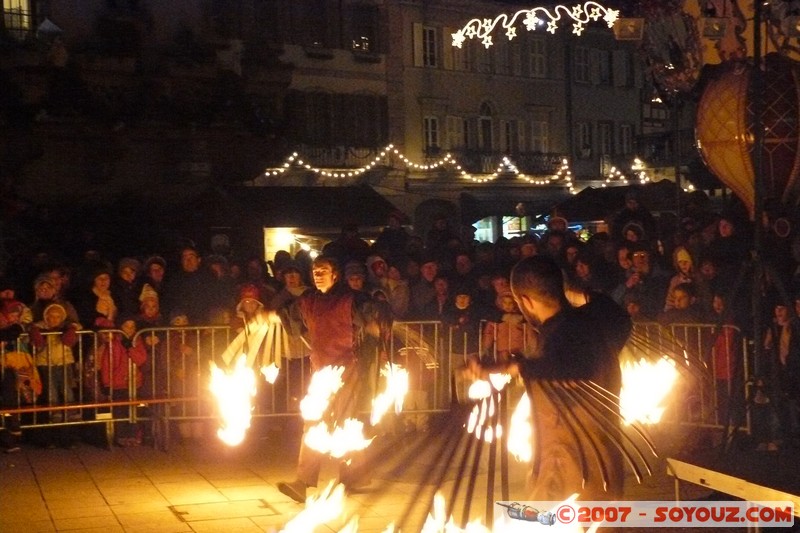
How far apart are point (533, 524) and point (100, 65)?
25.7m

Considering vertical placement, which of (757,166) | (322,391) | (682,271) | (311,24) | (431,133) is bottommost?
(322,391)

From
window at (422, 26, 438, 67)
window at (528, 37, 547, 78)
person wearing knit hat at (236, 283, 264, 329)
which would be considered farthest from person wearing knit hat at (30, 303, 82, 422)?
window at (528, 37, 547, 78)

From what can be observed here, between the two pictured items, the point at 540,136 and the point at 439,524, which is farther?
the point at 540,136

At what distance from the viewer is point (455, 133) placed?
41.3 m

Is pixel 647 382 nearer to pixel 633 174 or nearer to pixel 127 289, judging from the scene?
pixel 127 289

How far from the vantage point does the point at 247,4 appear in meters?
34.6

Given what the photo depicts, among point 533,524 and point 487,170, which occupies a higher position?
point 487,170

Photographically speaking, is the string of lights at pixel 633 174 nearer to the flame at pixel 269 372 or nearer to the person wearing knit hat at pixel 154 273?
the person wearing knit hat at pixel 154 273

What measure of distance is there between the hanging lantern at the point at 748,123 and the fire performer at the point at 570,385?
4561 millimetres

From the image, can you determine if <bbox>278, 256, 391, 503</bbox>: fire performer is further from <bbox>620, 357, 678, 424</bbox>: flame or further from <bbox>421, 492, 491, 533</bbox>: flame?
<bbox>421, 492, 491, 533</bbox>: flame

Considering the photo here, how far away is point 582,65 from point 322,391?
38.9 metres

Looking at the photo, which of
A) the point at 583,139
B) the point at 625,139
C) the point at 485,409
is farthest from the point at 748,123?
the point at 625,139

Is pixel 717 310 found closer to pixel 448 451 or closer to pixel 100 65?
pixel 448 451

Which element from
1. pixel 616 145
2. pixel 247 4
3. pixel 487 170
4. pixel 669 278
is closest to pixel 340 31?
pixel 247 4
